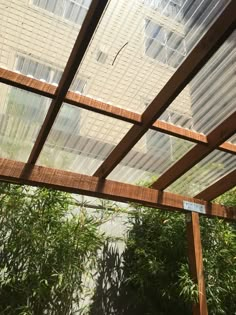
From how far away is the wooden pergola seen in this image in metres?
1.59

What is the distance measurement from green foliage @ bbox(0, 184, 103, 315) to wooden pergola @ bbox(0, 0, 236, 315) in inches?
11.6

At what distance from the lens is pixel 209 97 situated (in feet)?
7.09

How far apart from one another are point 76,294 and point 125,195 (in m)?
1.15

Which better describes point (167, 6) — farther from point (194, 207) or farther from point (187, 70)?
point (194, 207)

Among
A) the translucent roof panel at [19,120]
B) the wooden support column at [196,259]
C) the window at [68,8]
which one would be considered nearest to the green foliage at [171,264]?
the wooden support column at [196,259]

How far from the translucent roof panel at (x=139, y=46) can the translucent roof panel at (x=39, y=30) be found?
143mm

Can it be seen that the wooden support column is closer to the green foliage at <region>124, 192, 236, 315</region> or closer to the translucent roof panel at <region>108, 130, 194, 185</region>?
the green foliage at <region>124, 192, 236, 315</region>

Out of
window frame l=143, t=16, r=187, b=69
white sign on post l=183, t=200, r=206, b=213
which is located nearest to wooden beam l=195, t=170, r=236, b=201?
white sign on post l=183, t=200, r=206, b=213

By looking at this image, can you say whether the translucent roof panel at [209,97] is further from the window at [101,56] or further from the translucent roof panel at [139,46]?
the window at [101,56]

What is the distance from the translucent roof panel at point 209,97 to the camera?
1.93 m

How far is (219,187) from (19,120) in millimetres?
2079

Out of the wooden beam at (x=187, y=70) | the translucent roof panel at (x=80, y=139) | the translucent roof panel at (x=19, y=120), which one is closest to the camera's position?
the wooden beam at (x=187, y=70)

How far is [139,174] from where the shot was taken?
321cm

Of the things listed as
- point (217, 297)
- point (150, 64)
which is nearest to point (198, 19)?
point (150, 64)
